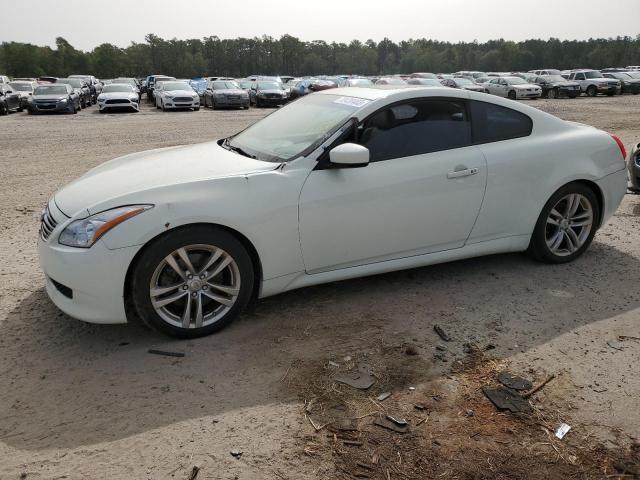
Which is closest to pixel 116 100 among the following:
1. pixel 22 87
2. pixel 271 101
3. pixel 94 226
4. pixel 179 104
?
pixel 179 104

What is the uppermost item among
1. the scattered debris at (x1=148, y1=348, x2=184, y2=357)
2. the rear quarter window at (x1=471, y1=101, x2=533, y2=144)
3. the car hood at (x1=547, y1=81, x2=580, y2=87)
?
the car hood at (x1=547, y1=81, x2=580, y2=87)

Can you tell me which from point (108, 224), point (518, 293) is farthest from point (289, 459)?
point (518, 293)

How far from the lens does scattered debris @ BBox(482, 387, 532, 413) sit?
2.98 meters

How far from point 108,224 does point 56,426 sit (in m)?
1.19

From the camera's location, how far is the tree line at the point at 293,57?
9600cm

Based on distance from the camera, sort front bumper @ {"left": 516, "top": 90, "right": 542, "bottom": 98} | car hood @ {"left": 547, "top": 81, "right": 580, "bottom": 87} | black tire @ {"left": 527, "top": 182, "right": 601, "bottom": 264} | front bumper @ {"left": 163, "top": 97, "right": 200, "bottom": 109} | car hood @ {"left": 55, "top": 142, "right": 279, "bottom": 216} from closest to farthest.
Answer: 1. car hood @ {"left": 55, "top": 142, "right": 279, "bottom": 216}
2. black tire @ {"left": 527, "top": 182, "right": 601, "bottom": 264}
3. front bumper @ {"left": 163, "top": 97, "right": 200, "bottom": 109}
4. front bumper @ {"left": 516, "top": 90, "right": 542, "bottom": 98}
5. car hood @ {"left": 547, "top": 81, "right": 580, "bottom": 87}

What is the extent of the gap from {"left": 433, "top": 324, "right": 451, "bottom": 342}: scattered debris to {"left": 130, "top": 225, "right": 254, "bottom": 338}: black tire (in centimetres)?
131

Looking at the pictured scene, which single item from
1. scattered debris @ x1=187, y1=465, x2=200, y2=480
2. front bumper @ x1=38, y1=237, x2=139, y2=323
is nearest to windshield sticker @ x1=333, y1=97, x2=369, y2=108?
front bumper @ x1=38, y1=237, x2=139, y2=323

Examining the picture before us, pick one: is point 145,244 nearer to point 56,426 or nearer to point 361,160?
point 56,426

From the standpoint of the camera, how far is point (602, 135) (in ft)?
16.7

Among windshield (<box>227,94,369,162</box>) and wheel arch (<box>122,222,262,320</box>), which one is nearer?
wheel arch (<box>122,222,262,320</box>)

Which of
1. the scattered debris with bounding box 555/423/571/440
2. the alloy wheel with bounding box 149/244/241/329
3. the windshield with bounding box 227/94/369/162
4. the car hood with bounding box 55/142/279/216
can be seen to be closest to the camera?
the scattered debris with bounding box 555/423/571/440

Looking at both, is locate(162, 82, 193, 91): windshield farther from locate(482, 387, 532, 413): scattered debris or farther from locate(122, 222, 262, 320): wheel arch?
locate(482, 387, 532, 413): scattered debris

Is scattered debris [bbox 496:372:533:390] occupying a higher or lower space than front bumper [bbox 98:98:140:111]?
lower
